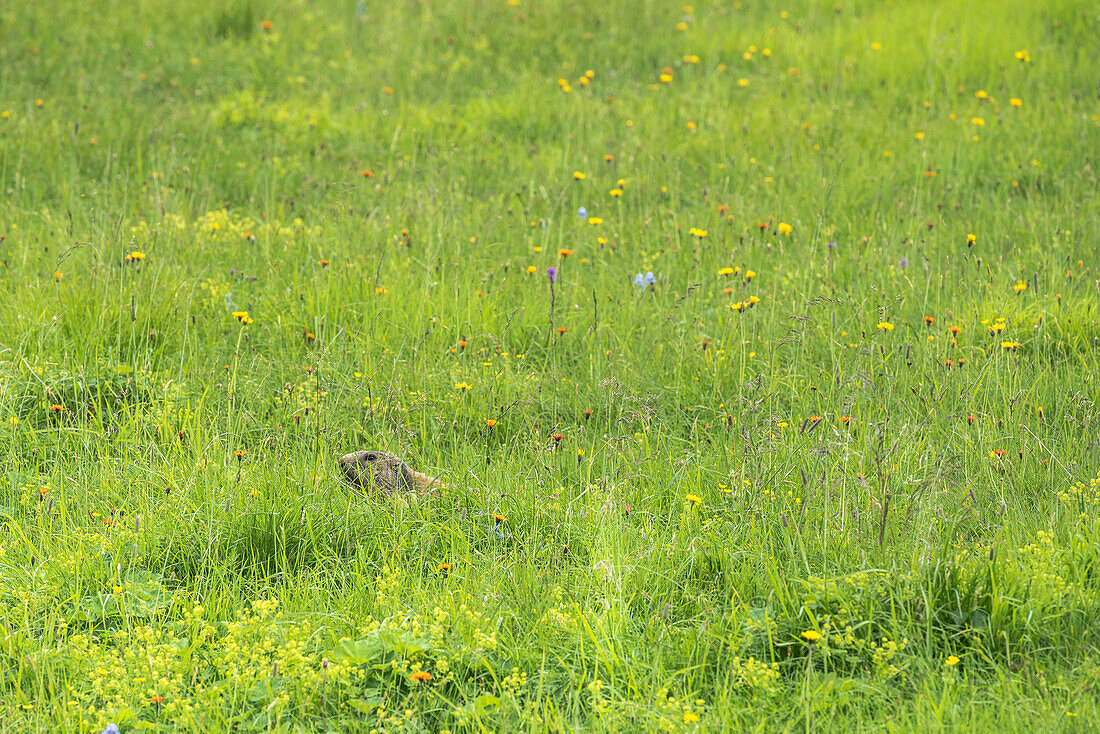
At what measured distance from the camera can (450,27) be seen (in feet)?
26.7

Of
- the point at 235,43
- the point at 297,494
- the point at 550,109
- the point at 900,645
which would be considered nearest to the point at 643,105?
the point at 550,109

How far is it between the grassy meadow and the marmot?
6 cm

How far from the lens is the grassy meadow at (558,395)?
7.32 ft

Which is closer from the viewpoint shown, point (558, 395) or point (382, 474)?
point (382, 474)

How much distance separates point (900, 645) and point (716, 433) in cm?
128

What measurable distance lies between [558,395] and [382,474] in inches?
36.4

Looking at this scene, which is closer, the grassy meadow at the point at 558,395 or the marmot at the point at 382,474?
the grassy meadow at the point at 558,395

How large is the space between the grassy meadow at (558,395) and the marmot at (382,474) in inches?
2.4

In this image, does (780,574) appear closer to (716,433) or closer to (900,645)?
(900,645)

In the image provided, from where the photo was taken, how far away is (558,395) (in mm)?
3629

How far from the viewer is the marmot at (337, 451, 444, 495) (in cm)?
294

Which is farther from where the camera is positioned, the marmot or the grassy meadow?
the marmot

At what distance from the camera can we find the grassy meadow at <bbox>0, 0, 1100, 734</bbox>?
2230 millimetres

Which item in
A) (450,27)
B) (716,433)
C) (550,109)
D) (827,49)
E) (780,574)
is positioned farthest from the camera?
(450,27)
